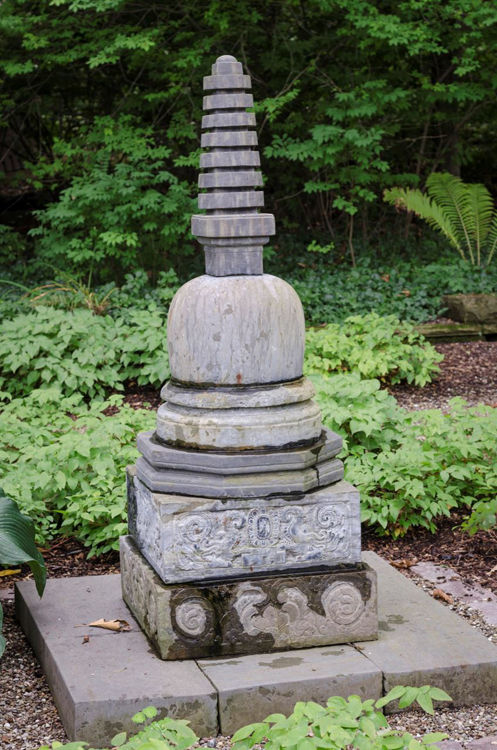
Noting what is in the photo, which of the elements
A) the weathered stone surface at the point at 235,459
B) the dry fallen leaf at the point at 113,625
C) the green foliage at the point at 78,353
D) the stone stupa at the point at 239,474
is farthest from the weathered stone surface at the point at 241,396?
the green foliage at the point at 78,353

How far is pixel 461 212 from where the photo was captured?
11.3 meters

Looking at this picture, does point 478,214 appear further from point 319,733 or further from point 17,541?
point 319,733

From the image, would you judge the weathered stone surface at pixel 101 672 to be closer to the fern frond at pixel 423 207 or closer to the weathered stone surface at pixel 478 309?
the weathered stone surface at pixel 478 309

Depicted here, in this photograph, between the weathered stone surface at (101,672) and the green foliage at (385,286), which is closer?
the weathered stone surface at (101,672)

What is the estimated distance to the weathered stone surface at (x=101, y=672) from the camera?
3.05m

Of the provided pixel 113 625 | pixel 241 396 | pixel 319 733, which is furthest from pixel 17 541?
pixel 319 733

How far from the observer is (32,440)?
18.2 feet

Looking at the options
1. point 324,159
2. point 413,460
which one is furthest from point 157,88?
point 413,460

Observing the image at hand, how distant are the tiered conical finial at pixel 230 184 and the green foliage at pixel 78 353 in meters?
3.93

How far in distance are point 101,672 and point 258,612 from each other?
0.59 metres

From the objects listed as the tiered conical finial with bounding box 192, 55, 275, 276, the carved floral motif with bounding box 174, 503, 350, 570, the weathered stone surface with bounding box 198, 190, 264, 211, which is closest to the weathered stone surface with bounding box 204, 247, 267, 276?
the tiered conical finial with bounding box 192, 55, 275, 276

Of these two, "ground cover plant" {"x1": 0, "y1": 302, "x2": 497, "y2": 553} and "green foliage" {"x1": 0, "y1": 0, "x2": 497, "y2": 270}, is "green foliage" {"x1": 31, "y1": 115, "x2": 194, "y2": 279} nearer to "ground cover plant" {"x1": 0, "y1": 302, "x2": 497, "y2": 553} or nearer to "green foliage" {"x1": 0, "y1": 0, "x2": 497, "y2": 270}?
"green foliage" {"x1": 0, "y1": 0, "x2": 497, "y2": 270}

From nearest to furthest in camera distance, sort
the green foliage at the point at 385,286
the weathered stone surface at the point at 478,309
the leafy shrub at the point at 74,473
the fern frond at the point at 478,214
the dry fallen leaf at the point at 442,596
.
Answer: the dry fallen leaf at the point at 442,596 < the leafy shrub at the point at 74,473 < the weathered stone surface at the point at 478,309 < the green foliage at the point at 385,286 < the fern frond at the point at 478,214

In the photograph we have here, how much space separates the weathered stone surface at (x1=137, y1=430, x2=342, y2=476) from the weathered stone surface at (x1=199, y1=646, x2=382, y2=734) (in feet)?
2.22
